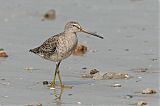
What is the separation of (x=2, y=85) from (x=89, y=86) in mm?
1443

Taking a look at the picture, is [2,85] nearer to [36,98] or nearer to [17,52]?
[36,98]

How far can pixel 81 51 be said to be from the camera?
46.3 ft

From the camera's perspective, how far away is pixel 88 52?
14.2 m

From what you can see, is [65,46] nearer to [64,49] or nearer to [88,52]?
[64,49]

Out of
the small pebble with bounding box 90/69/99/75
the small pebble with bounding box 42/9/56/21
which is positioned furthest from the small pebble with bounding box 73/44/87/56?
the small pebble with bounding box 42/9/56/21

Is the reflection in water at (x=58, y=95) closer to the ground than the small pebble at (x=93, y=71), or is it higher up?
closer to the ground

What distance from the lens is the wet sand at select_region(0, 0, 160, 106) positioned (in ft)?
33.9

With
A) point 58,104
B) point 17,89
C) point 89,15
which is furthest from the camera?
point 89,15

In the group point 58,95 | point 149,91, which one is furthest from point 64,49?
point 149,91

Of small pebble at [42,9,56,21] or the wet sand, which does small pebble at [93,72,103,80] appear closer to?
the wet sand

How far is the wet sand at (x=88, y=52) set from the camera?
A: 10328 mm

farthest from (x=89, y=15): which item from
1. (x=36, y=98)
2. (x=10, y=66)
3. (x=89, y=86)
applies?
(x=36, y=98)

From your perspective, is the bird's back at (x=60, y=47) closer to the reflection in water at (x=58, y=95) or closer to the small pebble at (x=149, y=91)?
the reflection in water at (x=58, y=95)

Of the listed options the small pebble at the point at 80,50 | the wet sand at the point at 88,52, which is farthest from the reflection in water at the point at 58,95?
the small pebble at the point at 80,50
